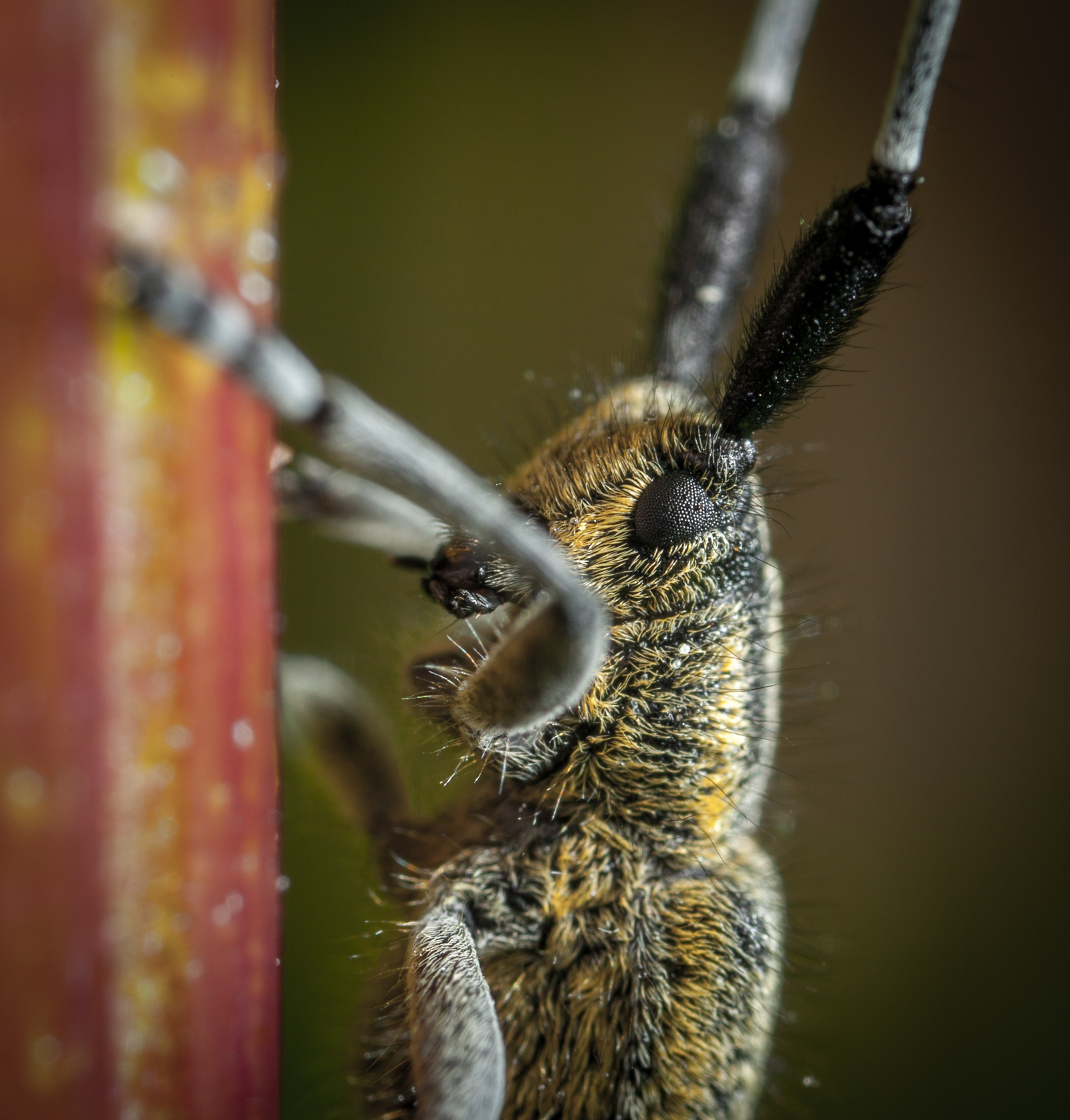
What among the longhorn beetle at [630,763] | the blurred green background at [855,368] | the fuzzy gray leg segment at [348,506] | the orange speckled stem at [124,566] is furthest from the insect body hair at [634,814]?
the blurred green background at [855,368]

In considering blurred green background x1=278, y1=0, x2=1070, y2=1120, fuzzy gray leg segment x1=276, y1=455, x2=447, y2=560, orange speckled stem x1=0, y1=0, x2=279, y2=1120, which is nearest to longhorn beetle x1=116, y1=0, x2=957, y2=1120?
fuzzy gray leg segment x1=276, y1=455, x2=447, y2=560

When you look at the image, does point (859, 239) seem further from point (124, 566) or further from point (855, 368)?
point (855, 368)

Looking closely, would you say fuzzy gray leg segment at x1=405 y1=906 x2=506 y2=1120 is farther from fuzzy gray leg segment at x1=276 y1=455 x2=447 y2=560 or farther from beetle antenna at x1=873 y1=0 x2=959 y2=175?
beetle antenna at x1=873 y1=0 x2=959 y2=175

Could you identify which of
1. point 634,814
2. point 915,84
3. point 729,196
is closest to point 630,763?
point 634,814

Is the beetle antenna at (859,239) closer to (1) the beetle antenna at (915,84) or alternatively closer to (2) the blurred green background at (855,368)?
(1) the beetle antenna at (915,84)

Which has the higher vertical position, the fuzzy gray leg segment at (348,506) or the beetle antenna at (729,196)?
the beetle antenna at (729,196)

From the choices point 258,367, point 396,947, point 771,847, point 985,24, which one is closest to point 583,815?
point 396,947

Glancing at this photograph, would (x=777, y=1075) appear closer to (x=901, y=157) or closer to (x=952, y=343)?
(x=901, y=157)
